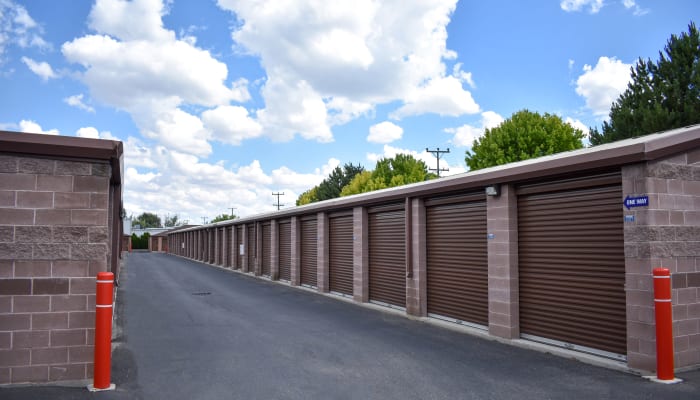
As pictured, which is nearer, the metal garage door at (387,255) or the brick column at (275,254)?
the metal garage door at (387,255)

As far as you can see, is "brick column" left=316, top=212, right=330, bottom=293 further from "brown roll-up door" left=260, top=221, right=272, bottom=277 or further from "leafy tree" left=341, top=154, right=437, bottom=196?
"leafy tree" left=341, top=154, right=437, bottom=196

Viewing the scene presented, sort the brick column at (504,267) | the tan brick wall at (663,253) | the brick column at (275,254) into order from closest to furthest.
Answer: the tan brick wall at (663,253)
the brick column at (504,267)
the brick column at (275,254)

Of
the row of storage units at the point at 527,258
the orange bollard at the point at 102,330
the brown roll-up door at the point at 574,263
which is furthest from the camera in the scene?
the row of storage units at the point at 527,258

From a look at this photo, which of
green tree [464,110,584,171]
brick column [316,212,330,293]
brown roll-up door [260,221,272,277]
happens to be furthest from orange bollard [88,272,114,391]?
green tree [464,110,584,171]

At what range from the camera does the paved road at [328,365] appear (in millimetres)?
6473

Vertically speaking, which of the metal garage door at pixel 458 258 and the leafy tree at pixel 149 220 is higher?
the leafy tree at pixel 149 220

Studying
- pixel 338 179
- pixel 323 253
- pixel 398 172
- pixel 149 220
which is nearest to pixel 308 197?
pixel 338 179

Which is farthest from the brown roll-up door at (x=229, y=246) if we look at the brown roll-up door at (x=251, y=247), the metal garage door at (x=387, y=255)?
the metal garage door at (x=387, y=255)

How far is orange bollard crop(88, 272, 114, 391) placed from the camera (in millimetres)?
6367

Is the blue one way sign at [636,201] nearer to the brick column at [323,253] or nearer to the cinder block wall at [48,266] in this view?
the cinder block wall at [48,266]

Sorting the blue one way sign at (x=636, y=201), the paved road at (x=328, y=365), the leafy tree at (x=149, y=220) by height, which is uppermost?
the leafy tree at (x=149, y=220)

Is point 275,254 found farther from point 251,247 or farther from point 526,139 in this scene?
point 526,139

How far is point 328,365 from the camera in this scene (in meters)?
7.91

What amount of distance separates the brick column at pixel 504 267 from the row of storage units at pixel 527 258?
131mm
